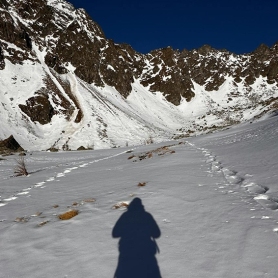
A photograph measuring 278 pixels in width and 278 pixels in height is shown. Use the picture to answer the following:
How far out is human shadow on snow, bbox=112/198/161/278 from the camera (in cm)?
318

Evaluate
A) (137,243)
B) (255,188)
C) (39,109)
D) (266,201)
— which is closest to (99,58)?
(39,109)

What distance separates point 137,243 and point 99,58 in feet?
231

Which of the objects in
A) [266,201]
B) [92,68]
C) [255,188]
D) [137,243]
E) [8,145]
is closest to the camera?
[137,243]

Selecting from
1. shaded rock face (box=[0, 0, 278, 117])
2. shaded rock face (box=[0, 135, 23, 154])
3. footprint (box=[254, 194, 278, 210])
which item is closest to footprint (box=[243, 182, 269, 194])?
footprint (box=[254, 194, 278, 210])

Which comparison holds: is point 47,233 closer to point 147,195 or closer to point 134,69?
point 147,195

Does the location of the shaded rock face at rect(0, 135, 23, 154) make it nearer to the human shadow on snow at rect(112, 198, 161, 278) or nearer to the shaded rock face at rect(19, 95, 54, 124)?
the shaded rock face at rect(19, 95, 54, 124)

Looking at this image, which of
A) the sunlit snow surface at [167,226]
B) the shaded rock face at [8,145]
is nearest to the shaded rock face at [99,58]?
the shaded rock face at [8,145]

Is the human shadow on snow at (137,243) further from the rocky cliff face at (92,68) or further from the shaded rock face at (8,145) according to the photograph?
the rocky cliff face at (92,68)

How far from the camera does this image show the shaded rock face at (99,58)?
50.2 metres

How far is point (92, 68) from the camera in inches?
2488

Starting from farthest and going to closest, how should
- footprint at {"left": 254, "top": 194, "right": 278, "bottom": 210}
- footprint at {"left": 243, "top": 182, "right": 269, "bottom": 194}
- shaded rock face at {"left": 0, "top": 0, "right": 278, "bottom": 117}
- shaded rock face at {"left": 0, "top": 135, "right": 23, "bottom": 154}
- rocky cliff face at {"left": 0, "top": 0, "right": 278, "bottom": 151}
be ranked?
1. shaded rock face at {"left": 0, "top": 0, "right": 278, "bottom": 117}
2. rocky cliff face at {"left": 0, "top": 0, "right": 278, "bottom": 151}
3. shaded rock face at {"left": 0, "top": 135, "right": 23, "bottom": 154}
4. footprint at {"left": 243, "top": 182, "right": 269, "bottom": 194}
5. footprint at {"left": 254, "top": 194, "right": 278, "bottom": 210}

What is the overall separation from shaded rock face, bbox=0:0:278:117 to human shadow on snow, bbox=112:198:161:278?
127ft

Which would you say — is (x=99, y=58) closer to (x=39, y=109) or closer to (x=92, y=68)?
(x=92, y=68)

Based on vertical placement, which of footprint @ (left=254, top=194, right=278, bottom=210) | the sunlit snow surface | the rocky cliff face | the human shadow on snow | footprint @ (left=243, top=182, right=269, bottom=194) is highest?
the rocky cliff face
